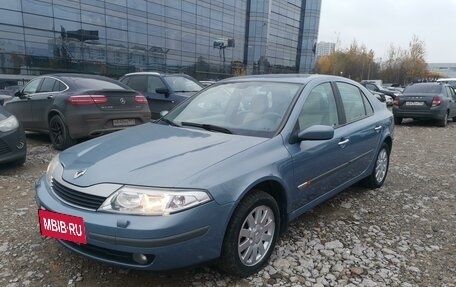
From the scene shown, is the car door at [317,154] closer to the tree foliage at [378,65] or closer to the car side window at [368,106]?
the car side window at [368,106]

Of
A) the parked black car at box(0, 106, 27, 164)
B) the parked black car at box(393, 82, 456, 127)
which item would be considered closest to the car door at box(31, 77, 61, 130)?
the parked black car at box(0, 106, 27, 164)

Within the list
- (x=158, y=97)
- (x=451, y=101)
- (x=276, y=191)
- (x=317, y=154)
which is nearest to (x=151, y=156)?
(x=276, y=191)

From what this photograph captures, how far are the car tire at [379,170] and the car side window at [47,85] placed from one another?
5.95 meters

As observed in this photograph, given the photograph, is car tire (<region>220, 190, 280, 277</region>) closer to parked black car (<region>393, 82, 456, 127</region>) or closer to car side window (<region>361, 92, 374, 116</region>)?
car side window (<region>361, 92, 374, 116</region>)

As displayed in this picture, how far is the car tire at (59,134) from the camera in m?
6.50

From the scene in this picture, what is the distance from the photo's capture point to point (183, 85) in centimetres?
945

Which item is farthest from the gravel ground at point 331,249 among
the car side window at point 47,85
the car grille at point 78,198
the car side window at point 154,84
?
the car side window at point 154,84

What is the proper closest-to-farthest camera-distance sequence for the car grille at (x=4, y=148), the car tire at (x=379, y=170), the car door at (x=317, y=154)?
the car door at (x=317, y=154)
the car tire at (x=379, y=170)
the car grille at (x=4, y=148)

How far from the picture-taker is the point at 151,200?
2238mm

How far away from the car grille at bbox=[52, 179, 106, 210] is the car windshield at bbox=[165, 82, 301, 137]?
1241 millimetres

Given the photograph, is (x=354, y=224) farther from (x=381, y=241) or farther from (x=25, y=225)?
(x=25, y=225)

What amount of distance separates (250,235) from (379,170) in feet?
9.55

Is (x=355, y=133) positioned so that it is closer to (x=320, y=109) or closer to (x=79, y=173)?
(x=320, y=109)

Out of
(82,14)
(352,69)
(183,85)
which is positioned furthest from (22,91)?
(352,69)
